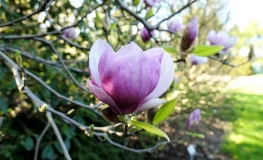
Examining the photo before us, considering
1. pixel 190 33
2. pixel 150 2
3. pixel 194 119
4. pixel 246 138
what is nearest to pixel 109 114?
pixel 190 33

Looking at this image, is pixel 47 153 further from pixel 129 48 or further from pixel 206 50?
pixel 129 48

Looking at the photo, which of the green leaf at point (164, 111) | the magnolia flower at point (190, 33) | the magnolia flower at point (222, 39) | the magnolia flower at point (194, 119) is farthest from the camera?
the magnolia flower at point (222, 39)

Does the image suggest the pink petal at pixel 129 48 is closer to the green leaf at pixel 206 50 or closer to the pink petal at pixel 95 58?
the pink petal at pixel 95 58

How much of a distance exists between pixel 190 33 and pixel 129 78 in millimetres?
384

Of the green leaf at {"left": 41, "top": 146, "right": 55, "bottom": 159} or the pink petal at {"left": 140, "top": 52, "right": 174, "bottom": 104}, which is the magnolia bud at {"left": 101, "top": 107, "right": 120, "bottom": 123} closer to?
the pink petal at {"left": 140, "top": 52, "right": 174, "bottom": 104}

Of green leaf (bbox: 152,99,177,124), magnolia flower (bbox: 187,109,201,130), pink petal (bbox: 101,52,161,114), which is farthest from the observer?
magnolia flower (bbox: 187,109,201,130)

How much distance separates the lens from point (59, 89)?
1.84 meters

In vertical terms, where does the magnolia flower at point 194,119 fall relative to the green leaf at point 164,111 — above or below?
below

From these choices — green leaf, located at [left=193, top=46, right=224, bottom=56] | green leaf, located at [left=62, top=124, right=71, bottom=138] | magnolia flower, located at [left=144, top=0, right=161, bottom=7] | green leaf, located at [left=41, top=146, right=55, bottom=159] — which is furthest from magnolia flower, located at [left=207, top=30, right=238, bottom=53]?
green leaf, located at [left=41, top=146, right=55, bottom=159]

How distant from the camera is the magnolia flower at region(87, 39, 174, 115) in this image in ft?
1.38

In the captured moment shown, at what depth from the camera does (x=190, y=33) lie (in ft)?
2.44

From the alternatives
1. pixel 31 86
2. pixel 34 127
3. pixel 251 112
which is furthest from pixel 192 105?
pixel 251 112

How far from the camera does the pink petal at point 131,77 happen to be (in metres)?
0.42

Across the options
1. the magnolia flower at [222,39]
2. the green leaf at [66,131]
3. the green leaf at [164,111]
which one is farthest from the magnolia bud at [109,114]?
the green leaf at [66,131]
